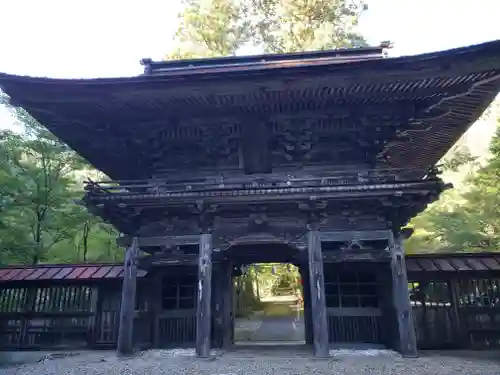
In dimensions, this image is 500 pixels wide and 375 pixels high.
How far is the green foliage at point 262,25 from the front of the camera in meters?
18.7

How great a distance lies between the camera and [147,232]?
323 inches

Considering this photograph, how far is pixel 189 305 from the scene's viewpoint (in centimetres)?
980

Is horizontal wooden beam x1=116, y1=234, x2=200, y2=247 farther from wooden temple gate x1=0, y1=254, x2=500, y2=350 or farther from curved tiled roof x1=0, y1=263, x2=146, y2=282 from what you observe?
curved tiled roof x1=0, y1=263, x2=146, y2=282

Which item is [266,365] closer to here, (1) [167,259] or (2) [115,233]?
(1) [167,259]

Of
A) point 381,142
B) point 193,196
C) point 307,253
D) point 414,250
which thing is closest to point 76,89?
point 193,196

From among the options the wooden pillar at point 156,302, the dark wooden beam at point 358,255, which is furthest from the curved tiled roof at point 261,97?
the wooden pillar at point 156,302

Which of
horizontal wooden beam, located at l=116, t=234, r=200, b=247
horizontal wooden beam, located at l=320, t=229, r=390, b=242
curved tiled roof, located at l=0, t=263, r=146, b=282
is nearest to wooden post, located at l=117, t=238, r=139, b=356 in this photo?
horizontal wooden beam, located at l=116, t=234, r=200, b=247

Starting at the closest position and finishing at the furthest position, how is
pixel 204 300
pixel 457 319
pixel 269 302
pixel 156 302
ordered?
pixel 204 300
pixel 457 319
pixel 156 302
pixel 269 302

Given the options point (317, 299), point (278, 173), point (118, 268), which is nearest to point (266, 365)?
point (317, 299)

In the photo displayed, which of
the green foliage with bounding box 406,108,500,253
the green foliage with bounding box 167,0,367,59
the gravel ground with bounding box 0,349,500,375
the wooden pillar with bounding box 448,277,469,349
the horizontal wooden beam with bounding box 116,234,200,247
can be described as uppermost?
the green foliage with bounding box 167,0,367,59

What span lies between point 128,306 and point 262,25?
17.2 meters

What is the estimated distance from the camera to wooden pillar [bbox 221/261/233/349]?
9281mm

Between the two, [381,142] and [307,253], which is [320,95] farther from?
[307,253]

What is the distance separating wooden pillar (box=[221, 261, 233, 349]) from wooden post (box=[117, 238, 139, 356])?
238 cm
